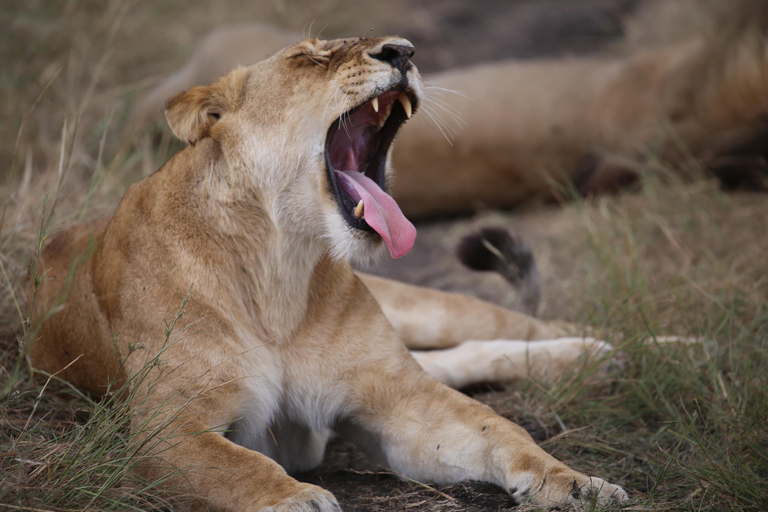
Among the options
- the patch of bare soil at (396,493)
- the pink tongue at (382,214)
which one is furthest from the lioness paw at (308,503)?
the pink tongue at (382,214)

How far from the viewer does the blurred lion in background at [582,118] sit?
4609mm

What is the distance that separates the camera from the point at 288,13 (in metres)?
7.88

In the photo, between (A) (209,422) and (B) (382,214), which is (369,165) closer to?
(B) (382,214)

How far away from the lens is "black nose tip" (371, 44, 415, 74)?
7.21 ft

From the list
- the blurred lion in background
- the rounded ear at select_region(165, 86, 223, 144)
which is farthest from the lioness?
the blurred lion in background

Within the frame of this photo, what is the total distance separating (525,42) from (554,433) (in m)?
6.71

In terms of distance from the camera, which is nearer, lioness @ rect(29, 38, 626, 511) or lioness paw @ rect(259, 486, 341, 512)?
lioness paw @ rect(259, 486, 341, 512)

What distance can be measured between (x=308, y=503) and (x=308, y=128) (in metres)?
1.03

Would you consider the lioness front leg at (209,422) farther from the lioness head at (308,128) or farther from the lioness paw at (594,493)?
the lioness paw at (594,493)

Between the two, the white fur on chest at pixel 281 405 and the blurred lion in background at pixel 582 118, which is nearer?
the white fur on chest at pixel 281 405

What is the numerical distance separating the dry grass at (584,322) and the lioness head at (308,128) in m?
0.56

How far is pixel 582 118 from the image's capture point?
5125 millimetres

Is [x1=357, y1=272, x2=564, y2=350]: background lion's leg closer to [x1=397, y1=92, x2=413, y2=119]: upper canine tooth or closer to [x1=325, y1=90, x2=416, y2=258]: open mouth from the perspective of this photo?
[x1=325, y1=90, x2=416, y2=258]: open mouth

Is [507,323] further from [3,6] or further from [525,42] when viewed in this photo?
[525,42]
